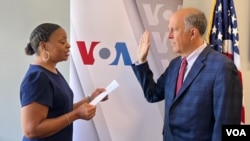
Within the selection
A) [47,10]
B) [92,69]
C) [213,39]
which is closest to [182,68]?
[213,39]

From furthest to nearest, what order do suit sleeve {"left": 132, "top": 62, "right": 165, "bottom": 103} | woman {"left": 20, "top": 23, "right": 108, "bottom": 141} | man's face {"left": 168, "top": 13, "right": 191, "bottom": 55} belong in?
suit sleeve {"left": 132, "top": 62, "right": 165, "bottom": 103} → man's face {"left": 168, "top": 13, "right": 191, "bottom": 55} → woman {"left": 20, "top": 23, "right": 108, "bottom": 141}

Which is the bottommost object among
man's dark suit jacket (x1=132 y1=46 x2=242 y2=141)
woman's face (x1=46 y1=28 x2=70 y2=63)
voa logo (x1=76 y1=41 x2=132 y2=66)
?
man's dark suit jacket (x1=132 y1=46 x2=242 y2=141)

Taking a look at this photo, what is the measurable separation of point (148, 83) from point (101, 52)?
0.43m

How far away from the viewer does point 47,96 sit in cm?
166

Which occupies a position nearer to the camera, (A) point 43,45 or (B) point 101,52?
(A) point 43,45

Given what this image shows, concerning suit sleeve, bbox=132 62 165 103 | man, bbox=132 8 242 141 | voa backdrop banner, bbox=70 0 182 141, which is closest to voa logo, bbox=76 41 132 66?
voa backdrop banner, bbox=70 0 182 141

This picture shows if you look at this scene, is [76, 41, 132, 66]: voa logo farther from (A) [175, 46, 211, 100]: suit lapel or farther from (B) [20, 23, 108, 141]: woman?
(A) [175, 46, 211, 100]: suit lapel

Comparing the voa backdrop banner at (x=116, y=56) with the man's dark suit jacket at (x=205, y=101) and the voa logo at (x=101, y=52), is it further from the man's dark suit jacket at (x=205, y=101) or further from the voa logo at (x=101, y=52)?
the man's dark suit jacket at (x=205, y=101)

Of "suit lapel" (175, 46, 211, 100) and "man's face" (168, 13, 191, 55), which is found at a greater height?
"man's face" (168, 13, 191, 55)

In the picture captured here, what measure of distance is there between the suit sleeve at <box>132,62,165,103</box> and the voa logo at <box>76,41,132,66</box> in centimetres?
18

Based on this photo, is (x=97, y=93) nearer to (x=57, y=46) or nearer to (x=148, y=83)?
(x=148, y=83)

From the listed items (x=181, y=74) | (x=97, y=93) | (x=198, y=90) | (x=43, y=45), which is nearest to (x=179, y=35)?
(x=181, y=74)

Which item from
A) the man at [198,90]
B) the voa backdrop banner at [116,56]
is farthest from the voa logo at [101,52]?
the man at [198,90]

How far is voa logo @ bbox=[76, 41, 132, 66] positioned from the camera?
2.29 meters
